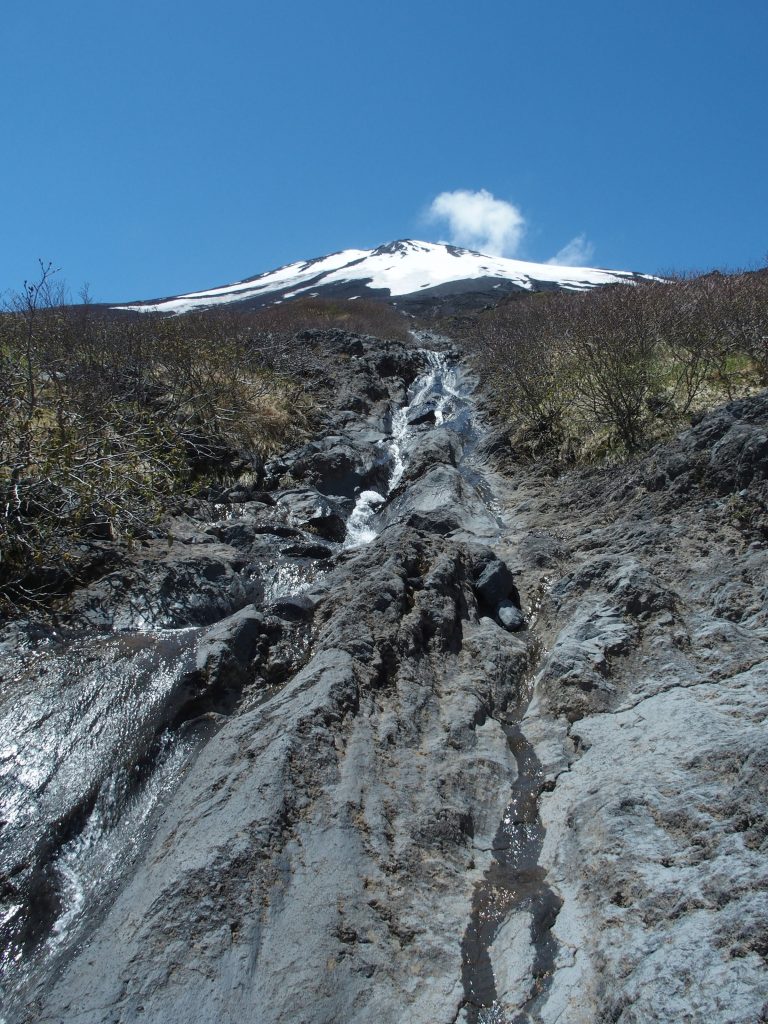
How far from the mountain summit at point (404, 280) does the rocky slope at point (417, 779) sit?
1561 inches

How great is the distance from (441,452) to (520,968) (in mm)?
9142

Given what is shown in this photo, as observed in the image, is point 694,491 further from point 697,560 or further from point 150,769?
point 150,769

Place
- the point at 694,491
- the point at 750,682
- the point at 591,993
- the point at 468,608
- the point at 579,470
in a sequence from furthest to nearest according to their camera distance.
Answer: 1. the point at 579,470
2. the point at 694,491
3. the point at 468,608
4. the point at 750,682
5. the point at 591,993

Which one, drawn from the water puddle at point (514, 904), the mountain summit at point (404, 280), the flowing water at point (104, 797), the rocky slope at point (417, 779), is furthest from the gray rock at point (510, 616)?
the mountain summit at point (404, 280)

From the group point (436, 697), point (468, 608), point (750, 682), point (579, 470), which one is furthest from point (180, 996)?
point (579, 470)

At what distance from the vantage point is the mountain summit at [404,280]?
50000mm

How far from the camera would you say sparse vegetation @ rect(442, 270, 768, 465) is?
9.20 m

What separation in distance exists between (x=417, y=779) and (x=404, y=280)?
6418 cm

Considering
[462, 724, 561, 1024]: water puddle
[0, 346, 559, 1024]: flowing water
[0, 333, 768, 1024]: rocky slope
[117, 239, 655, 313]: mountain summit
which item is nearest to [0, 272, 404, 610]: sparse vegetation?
[0, 333, 768, 1024]: rocky slope

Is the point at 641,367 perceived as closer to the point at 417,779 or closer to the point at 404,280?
the point at 417,779

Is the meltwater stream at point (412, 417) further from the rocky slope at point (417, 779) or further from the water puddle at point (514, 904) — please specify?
the water puddle at point (514, 904)

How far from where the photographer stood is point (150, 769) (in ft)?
14.8

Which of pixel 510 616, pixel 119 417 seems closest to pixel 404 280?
pixel 119 417

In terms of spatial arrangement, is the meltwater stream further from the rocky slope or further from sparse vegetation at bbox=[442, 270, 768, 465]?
the rocky slope
